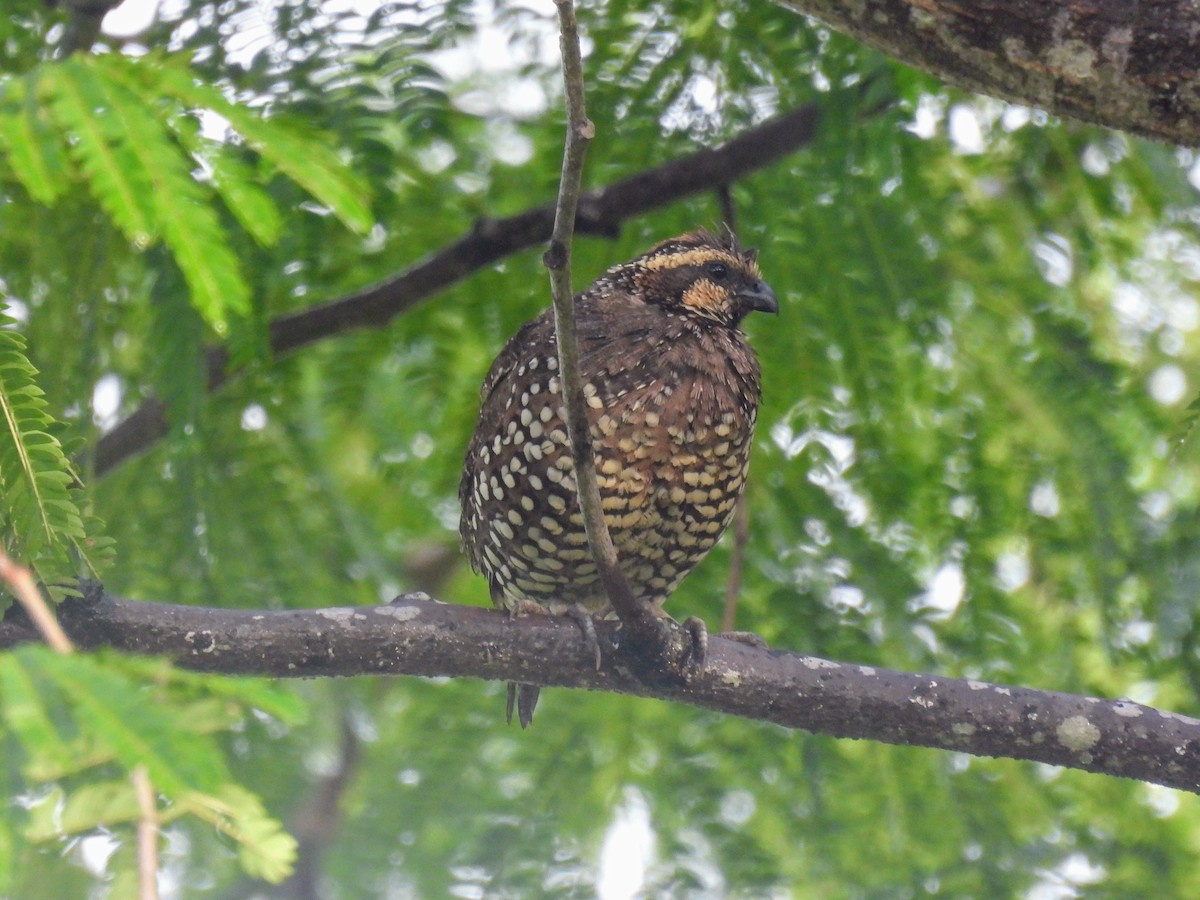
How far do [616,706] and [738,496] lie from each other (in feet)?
4.14

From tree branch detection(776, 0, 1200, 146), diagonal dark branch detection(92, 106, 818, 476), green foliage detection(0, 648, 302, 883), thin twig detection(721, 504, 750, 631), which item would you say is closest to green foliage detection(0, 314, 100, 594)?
green foliage detection(0, 648, 302, 883)

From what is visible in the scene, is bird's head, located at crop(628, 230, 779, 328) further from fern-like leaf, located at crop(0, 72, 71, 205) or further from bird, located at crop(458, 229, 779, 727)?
fern-like leaf, located at crop(0, 72, 71, 205)

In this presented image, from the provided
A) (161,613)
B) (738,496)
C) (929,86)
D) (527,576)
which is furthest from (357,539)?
(929,86)

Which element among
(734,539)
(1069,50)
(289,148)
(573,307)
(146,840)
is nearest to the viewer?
(146,840)

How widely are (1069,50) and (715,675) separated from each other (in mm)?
1673

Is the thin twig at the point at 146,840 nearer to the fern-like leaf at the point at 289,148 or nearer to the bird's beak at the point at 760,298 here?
the fern-like leaf at the point at 289,148

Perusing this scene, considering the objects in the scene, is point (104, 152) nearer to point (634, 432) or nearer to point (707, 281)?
point (634, 432)

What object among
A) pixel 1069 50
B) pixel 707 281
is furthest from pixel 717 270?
pixel 1069 50

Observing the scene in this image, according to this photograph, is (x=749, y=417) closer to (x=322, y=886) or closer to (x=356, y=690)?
(x=356, y=690)

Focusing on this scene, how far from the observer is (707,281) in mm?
4609

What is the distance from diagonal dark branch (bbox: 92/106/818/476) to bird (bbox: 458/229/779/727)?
0.46 m

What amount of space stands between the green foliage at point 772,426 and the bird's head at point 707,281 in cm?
27

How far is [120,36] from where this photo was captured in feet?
16.6

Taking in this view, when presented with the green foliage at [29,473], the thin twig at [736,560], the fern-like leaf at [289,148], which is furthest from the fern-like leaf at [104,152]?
the thin twig at [736,560]
